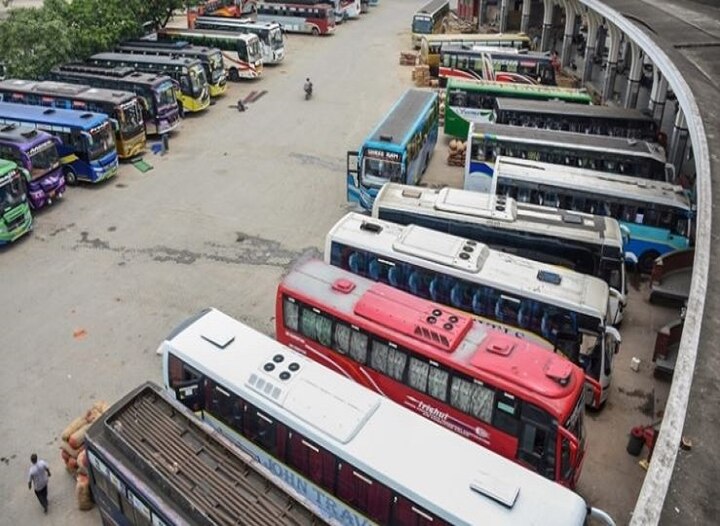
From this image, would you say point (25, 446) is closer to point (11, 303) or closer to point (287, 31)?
point (11, 303)

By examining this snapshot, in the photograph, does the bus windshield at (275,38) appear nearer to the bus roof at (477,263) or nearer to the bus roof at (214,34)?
the bus roof at (214,34)

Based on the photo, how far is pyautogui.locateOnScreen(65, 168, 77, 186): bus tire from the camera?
23.9 metres

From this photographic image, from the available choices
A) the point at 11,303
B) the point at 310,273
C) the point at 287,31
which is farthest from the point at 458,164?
the point at 287,31

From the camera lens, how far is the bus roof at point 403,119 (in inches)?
840

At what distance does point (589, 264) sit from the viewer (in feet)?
51.2

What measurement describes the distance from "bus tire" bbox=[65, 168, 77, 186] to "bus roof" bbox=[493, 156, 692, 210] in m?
15.1

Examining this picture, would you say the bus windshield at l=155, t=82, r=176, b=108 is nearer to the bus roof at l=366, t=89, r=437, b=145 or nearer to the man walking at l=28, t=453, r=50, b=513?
the bus roof at l=366, t=89, r=437, b=145

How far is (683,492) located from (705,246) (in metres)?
6.32

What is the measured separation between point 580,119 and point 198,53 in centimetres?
1900

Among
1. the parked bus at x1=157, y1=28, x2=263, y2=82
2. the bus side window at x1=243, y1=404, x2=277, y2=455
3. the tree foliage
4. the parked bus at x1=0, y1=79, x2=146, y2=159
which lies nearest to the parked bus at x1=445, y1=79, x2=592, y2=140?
the parked bus at x1=0, y1=79, x2=146, y2=159

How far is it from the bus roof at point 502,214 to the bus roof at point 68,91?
13.6 metres

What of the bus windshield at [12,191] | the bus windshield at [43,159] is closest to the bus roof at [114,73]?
the bus windshield at [43,159]

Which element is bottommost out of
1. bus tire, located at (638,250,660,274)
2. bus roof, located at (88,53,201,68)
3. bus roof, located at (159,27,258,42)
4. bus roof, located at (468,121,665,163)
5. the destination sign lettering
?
bus tire, located at (638,250,660,274)

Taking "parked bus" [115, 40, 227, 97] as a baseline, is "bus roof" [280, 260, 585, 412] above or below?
below
